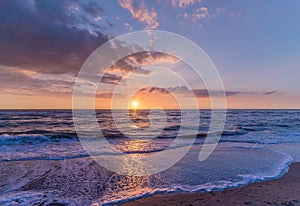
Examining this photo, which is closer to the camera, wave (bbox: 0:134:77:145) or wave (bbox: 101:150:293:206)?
wave (bbox: 101:150:293:206)

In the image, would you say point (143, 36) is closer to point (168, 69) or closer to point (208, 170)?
point (168, 69)

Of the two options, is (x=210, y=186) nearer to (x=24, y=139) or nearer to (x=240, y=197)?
(x=240, y=197)

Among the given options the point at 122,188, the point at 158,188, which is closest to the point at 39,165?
the point at 122,188

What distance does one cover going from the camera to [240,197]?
440 cm

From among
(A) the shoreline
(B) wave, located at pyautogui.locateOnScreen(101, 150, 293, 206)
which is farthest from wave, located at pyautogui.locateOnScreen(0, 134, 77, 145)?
(A) the shoreline

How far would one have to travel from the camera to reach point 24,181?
5.35 metres

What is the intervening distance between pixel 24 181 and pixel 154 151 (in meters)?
5.91

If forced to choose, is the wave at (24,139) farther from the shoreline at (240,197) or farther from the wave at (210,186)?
the shoreline at (240,197)

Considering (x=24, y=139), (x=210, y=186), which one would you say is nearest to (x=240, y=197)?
(x=210, y=186)

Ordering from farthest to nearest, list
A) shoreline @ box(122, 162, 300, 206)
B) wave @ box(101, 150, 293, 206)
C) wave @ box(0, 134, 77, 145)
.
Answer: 1. wave @ box(0, 134, 77, 145)
2. wave @ box(101, 150, 293, 206)
3. shoreline @ box(122, 162, 300, 206)

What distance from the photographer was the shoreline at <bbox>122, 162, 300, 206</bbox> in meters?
4.11

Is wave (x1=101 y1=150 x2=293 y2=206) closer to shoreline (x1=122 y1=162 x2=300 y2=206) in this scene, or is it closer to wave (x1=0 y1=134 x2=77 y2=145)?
shoreline (x1=122 y1=162 x2=300 y2=206)

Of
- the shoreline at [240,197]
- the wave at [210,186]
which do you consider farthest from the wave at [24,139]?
the shoreline at [240,197]

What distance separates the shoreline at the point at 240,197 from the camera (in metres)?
4.11
